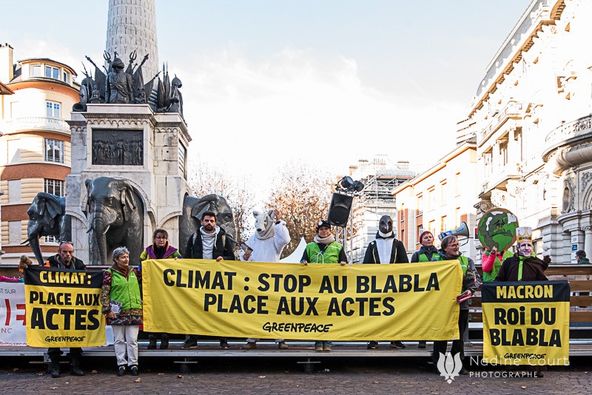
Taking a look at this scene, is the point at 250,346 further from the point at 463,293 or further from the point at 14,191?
the point at 14,191

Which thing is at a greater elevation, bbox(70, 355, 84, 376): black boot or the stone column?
the stone column

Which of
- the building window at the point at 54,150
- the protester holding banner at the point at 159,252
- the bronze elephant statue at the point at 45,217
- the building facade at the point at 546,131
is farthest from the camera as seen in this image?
the building window at the point at 54,150

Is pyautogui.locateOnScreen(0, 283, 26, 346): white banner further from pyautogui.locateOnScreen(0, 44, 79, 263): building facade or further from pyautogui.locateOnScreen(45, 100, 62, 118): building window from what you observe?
pyautogui.locateOnScreen(45, 100, 62, 118): building window

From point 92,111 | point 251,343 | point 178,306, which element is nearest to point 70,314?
point 178,306

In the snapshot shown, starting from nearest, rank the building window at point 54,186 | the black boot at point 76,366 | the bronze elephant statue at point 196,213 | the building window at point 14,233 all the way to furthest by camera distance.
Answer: the black boot at point 76,366, the bronze elephant statue at point 196,213, the building window at point 14,233, the building window at point 54,186

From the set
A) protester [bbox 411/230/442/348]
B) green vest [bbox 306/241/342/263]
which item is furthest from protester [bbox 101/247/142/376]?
protester [bbox 411/230/442/348]

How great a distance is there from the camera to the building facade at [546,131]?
3438cm

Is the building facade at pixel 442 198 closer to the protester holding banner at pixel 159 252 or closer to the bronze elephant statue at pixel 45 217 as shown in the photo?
the bronze elephant statue at pixel 45 217

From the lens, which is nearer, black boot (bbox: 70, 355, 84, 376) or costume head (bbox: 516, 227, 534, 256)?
black boot (bbox: 70, 355, 84, 376)

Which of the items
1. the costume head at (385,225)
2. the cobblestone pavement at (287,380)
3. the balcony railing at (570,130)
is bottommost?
the cobblestone pavement at (287,380)

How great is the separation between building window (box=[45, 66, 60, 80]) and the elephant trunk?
44.3 meters

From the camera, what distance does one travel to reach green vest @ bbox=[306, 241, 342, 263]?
9.55 metres

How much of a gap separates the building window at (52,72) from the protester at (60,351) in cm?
4812

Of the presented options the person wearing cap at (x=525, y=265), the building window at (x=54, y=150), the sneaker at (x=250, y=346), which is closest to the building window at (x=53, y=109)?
the building window at (x=54, y=150)
